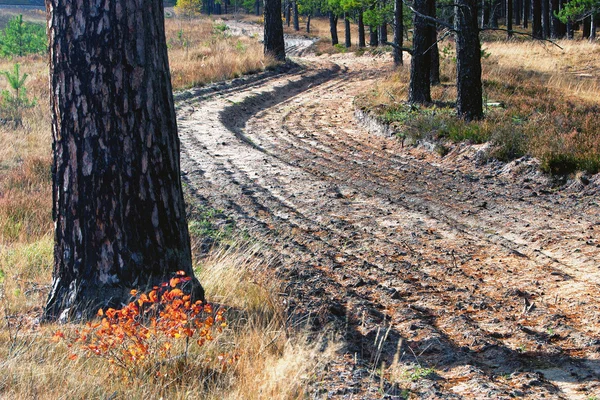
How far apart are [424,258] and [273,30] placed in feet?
63.9

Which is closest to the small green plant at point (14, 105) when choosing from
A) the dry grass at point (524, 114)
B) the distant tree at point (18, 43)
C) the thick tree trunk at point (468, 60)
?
the dry grass at point (524, 114)

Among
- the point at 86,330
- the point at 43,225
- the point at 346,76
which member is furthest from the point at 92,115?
the point at 346,76

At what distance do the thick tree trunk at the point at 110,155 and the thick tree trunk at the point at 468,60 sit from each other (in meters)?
7.34

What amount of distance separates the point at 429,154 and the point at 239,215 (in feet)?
12.7

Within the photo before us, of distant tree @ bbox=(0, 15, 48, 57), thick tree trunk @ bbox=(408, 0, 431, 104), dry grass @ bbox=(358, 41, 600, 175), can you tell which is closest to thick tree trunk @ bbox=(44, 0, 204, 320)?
dry grass @ bbox=(358, 41, 600, 175)

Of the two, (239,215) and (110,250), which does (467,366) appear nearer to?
(110,250)

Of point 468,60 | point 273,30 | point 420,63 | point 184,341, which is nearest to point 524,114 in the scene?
point 468,60

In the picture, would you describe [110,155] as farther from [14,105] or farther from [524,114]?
[14,105]

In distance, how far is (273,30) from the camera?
2347cm

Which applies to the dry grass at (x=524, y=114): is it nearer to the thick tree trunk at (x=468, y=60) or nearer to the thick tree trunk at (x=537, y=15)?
the thick tree trunk at (x=468, y=60)

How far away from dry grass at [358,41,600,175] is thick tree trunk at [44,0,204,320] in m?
5.27

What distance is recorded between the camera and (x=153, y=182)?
4055 millimetres

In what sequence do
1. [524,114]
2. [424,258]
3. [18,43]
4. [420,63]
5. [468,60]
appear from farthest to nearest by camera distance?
[18,43] → [420,63] → [524,114] → [468,60] → [424,258]

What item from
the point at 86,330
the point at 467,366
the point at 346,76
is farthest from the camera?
the point at 346,76
